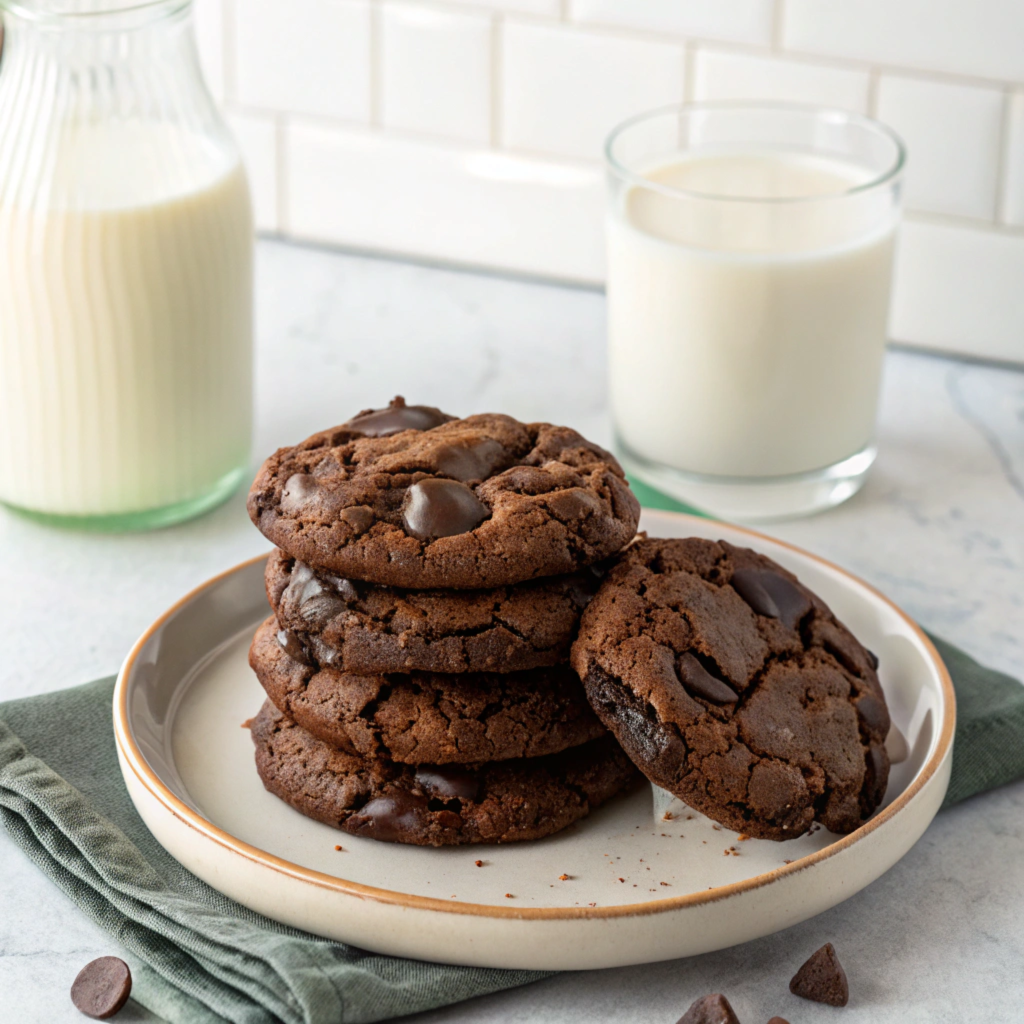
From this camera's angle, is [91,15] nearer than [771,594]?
No

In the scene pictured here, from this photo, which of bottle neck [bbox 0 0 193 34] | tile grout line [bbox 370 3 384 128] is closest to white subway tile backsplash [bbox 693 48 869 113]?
tile grout line [bbox 370 3 384 128]

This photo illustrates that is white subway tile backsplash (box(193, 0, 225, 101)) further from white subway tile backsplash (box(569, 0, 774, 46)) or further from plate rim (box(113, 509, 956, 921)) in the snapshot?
plate rim (box(113, 509, 956, 921))

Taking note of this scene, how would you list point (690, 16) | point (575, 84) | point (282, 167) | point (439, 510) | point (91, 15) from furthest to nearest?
point (282, 167) → point (575, 84) → point (690, 16) → point (91, 15) → point (439, 510)

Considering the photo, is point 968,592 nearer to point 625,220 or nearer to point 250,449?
point 625,220

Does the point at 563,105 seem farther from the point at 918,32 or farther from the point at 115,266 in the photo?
the point at 115,266

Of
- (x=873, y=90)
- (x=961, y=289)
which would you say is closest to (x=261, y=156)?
(x=873, y=90)

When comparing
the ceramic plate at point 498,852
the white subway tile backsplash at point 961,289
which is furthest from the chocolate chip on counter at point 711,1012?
the white subway tile backsplash at point 961,289
